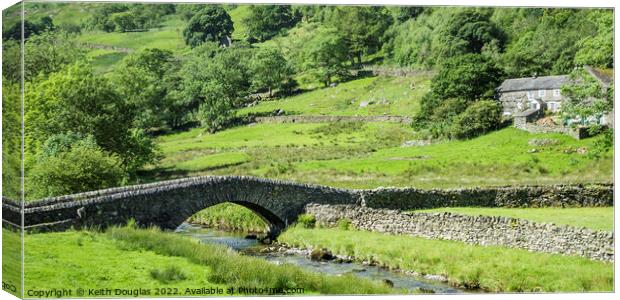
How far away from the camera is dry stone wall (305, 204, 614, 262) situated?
20.4m

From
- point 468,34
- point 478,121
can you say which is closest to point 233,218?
point 478,121

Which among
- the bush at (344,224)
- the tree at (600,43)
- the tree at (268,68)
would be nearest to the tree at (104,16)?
the tree at (268,68)

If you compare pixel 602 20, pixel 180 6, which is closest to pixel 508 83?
pixel 602 20

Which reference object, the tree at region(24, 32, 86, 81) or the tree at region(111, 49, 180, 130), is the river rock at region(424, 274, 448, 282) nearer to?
the tree at region(111, 49, 180, 130)

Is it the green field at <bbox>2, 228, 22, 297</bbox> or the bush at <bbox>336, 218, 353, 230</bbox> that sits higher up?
the green field at <bbox>2, 228, 22, 297</bbox>

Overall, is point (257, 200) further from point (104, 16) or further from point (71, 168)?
point (104, 16)

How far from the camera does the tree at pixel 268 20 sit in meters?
20.1

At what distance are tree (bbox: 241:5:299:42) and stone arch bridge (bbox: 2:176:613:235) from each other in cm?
442

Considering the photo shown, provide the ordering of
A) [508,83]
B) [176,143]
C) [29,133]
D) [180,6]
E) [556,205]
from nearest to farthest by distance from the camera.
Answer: [29,133] < [180,6] < [176,143] < [508,83] < [556,205]

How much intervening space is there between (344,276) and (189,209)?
5.24 m

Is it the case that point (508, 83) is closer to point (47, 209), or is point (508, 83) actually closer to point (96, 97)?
point (96, 97)

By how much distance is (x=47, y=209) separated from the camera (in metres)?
19.1

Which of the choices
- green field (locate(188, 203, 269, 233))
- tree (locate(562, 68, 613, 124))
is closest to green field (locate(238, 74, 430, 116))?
tree (locate(562, 68, 613, 124))

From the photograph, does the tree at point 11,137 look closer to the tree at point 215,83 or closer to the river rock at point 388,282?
the tree at point 215,83
